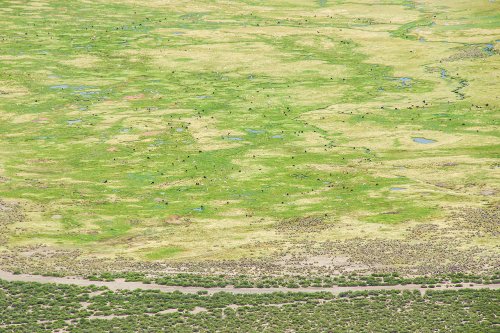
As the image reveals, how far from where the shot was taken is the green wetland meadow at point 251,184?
78.9 metres

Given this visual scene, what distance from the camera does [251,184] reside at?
119938 millimetres

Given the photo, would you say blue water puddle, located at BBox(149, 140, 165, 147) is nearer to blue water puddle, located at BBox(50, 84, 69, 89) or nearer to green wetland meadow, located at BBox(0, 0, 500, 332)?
green wetland meadow, located at BBox(0, 0, 500, 332)

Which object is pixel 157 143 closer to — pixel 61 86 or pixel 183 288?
pixel 61 86

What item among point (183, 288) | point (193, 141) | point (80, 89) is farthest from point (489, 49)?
point (183, 288)

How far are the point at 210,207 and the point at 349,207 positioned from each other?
17607mm

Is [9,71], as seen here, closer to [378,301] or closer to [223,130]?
[223,130]

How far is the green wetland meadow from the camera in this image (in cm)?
7894

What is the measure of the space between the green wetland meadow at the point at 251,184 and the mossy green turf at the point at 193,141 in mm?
461

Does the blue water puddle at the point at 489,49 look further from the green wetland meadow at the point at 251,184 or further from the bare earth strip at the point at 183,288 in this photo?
the bare earth strip at the point at 183,288

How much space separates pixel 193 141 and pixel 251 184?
23.1 metres

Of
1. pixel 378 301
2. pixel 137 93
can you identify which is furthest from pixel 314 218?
pixel 137 93

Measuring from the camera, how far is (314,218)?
10544 cm

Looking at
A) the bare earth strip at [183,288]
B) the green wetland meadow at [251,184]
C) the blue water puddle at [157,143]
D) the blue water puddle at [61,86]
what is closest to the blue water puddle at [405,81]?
the green wetland meadow at [251,184]

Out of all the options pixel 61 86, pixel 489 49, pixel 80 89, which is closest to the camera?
pixel 80 89
